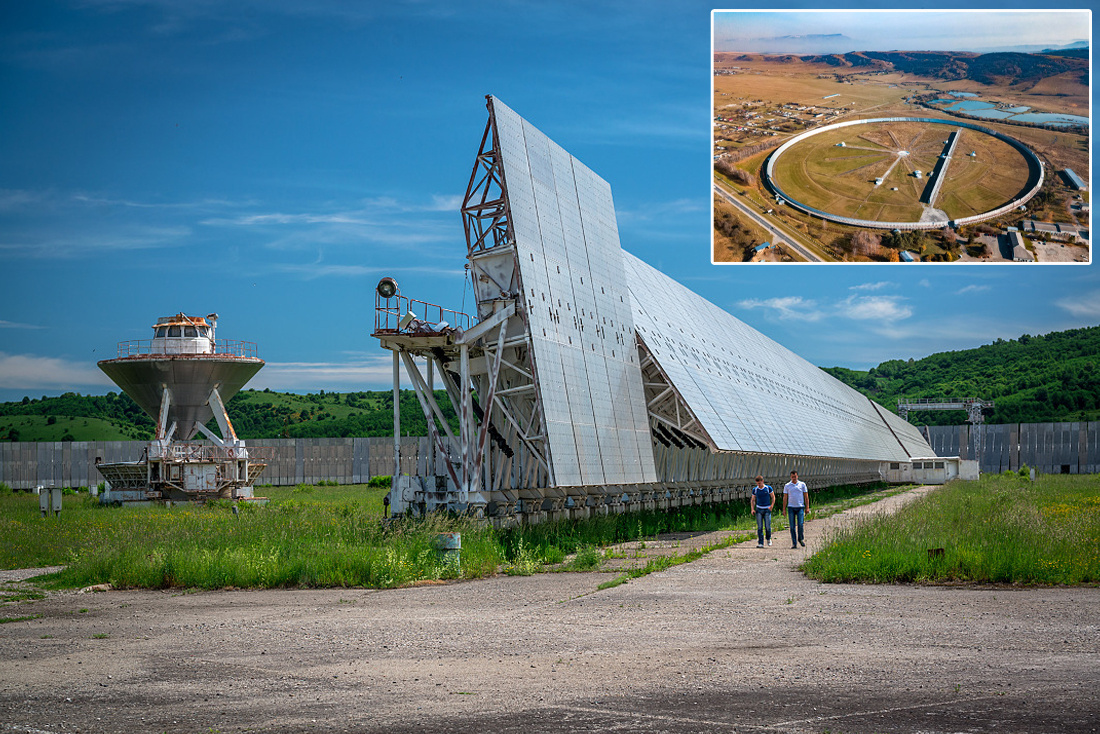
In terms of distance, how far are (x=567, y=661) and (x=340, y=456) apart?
62827 mm

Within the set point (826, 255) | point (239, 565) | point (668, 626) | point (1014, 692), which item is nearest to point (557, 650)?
point (668, 626)

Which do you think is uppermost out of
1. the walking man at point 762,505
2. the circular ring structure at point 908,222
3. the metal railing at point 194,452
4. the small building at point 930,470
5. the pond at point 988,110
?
the pond at point 988,110

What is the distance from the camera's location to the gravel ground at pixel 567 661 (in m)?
6.84

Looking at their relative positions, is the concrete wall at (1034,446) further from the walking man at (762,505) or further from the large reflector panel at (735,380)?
the walking man at (762,505)

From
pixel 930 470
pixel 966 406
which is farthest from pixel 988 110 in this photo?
pixel 966 406

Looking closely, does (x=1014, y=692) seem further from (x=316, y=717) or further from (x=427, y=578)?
(x=427, y=578)

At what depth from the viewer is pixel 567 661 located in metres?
8.83

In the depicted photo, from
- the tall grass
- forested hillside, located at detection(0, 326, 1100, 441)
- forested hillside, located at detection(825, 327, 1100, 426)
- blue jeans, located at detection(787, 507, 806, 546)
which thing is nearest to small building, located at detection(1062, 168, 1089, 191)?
the tall grass

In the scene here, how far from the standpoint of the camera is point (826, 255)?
34.9 m

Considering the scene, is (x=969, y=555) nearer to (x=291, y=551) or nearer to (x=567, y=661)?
(x=567, y=661)

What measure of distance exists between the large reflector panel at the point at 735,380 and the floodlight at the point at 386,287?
893cm

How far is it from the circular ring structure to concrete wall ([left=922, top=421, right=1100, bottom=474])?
165ft

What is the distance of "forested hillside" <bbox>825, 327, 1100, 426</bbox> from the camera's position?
10375cm

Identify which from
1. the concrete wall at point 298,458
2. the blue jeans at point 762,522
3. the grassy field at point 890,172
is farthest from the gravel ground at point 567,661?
the concrete wall at point 298,458
